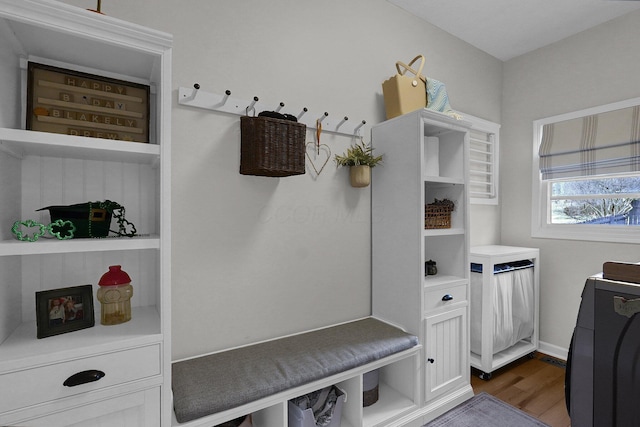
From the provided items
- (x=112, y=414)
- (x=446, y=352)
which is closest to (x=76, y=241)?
(x=112, y=414)

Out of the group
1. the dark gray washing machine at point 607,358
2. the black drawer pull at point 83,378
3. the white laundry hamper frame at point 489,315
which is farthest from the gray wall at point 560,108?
the black drawer pull at point 83,378

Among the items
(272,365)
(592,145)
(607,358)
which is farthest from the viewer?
(592,145)

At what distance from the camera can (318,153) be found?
200cm

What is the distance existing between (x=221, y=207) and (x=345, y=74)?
1.22 metres

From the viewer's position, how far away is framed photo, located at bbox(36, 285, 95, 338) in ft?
3.61

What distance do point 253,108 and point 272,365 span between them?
4.33ft

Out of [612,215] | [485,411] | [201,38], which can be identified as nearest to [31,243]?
[201,38]

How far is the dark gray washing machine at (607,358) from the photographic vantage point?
0.97m

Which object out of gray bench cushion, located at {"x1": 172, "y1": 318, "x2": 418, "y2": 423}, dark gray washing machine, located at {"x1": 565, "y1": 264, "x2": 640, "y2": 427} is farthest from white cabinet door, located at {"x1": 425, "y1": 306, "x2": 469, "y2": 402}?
dark gray washing machine, located at {"x1": 565, "y1": 264, "x2": 640, "y2": 427}

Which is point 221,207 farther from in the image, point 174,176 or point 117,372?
point 117,372

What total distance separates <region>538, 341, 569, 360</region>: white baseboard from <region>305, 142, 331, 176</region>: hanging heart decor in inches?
106

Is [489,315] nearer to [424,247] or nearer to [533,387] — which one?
[533,387]

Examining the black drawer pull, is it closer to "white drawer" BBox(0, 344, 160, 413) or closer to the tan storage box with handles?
"white drawer" BBox(0, 344, 160, 413)

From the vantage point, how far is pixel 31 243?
992 mm
